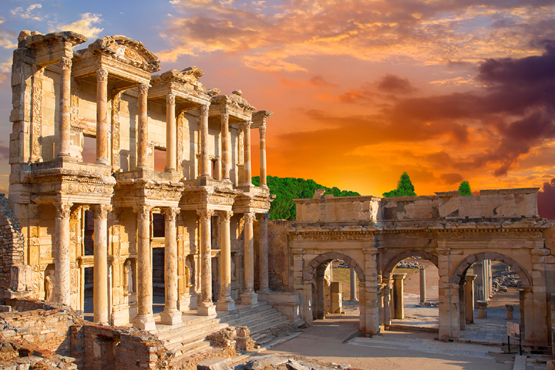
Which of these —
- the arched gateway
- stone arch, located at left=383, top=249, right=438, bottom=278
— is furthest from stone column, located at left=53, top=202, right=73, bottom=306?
stone arch, located at left=383, top=249, right=438, bottom=278

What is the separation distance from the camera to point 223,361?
1562 centimetres

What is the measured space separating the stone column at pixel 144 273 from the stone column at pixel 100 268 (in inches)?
68.4

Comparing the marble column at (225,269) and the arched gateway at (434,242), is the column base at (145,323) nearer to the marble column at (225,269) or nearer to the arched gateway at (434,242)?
the marble column at (225,269)

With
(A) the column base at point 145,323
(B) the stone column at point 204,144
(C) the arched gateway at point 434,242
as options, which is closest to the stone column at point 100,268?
(A) the column base at point 145,323

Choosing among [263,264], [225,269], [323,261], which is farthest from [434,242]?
[225,269]

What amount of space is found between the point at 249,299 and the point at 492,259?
12243mm

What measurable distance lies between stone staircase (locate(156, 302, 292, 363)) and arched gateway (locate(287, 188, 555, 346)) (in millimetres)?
2321

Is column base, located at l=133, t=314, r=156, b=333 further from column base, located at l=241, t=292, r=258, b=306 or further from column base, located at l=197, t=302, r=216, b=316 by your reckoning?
column base, located at l=241, t=292, r=258, b=306

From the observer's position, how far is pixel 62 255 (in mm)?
16234

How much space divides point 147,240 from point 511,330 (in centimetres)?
1558

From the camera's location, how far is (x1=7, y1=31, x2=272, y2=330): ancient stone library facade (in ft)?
56.1

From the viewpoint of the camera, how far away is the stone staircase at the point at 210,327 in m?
18.9

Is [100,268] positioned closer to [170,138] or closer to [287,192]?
[170,138]

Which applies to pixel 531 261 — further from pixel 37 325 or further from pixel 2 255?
pixel 2 255
